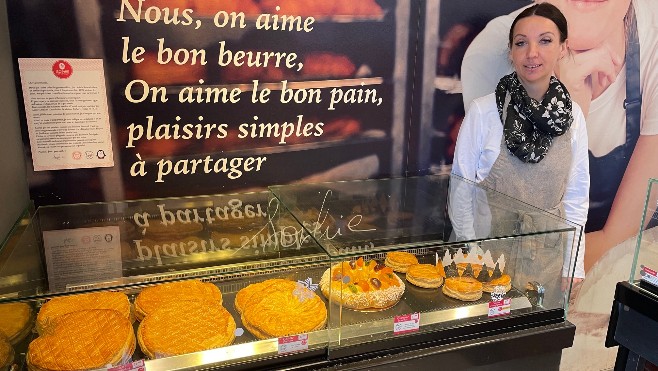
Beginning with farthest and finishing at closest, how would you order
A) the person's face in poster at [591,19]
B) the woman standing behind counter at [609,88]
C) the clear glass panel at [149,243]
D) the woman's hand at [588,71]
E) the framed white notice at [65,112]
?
1. the woman's hand at [588,71]
2. the person's face in poster at [591,19]
3. the woman standing behind counter at [609,88]
4. the framed white notice at [65,112]
5. the clear glass panel at [149,243]

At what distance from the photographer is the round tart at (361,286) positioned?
2.11 meters

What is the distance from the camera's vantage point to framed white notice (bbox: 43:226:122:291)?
185 centimetres

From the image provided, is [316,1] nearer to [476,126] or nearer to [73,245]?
[476,126]

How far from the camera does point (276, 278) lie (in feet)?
7.68

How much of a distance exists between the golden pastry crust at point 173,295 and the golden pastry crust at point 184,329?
0.05 m

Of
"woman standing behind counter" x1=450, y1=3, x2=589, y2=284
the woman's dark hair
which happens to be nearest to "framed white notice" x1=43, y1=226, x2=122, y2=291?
"woman standing behind counter" x1=450, y1=3, x2=589, y2=284

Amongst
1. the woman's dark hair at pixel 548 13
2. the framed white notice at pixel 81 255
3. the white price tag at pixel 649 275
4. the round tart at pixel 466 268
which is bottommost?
the round tart at pixel 466 268

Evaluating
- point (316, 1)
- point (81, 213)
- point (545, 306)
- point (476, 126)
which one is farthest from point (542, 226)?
point (81, 213)

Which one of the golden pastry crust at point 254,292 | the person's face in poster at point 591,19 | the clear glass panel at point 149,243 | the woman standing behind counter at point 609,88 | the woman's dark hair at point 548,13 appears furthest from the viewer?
the person's face in poster at point 591,19

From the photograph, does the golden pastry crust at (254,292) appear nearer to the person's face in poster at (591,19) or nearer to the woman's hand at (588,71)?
the woman's hand at (588,71)

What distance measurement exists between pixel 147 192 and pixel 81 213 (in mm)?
368

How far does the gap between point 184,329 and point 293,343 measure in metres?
0.42

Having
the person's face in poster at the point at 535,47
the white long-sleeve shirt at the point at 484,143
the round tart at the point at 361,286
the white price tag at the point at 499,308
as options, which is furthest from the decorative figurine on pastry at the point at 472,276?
the person's face in poster at the point at 535,47

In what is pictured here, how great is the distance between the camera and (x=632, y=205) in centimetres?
402
